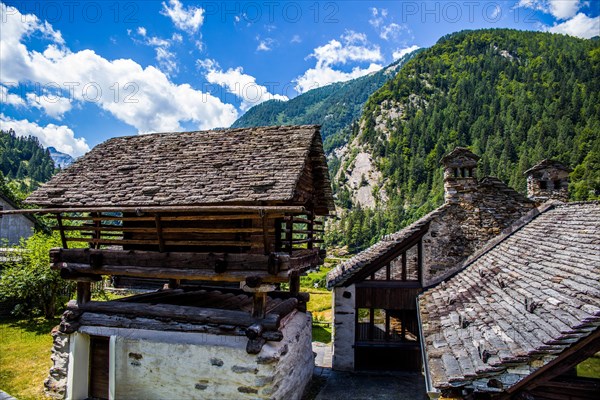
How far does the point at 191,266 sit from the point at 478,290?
6561mm

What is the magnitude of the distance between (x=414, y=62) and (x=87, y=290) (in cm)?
16512

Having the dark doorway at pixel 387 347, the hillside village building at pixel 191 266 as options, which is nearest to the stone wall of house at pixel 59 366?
the hillside village building at pixel 191 266

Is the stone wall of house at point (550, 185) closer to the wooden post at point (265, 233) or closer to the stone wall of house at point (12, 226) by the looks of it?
the wooden post at point (265, 233)

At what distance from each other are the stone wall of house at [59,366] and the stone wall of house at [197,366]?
0.77 m

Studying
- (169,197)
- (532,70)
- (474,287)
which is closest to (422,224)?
(474,287)

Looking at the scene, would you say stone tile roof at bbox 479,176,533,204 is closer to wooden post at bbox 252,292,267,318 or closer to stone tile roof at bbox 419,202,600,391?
stone tile roof at bbox 419,202,600,391

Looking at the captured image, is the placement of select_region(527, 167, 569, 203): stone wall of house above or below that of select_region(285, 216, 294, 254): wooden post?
above

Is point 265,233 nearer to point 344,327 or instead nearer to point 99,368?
point 99,368

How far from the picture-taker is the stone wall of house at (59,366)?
9.21 meters

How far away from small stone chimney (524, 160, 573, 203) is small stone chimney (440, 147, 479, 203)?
2.13 m

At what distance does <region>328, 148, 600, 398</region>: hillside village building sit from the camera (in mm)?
4633

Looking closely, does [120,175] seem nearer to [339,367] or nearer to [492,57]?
[339,367]

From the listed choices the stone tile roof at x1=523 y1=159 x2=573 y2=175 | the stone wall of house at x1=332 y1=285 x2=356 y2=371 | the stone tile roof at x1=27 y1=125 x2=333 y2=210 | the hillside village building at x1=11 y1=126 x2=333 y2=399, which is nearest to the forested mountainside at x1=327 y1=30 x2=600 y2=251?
the stone tile roof at x1=523 y1=159 x2=573 y2=175

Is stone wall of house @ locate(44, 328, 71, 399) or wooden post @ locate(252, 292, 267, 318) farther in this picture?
stone wall of house @ locate(44, 328, 71, 399)
